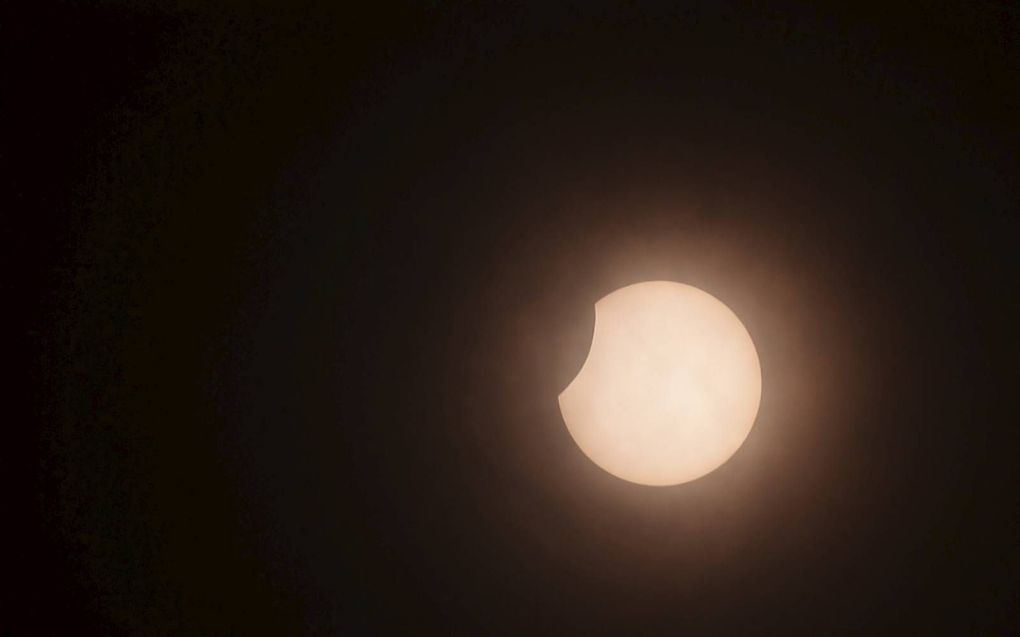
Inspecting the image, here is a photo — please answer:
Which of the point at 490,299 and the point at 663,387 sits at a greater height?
the point at 490,299

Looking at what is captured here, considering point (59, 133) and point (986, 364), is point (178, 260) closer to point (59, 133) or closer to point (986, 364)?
point (59, 133)

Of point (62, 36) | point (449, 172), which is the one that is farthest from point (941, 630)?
point (62, 36)

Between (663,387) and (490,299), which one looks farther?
(490,299)
